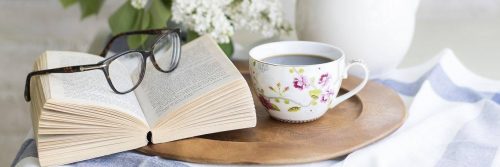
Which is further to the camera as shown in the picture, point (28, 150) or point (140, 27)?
point (140, 27)

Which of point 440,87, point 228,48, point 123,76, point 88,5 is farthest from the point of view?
point 88,5

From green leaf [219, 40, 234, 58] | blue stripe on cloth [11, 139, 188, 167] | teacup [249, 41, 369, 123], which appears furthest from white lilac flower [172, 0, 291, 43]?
blue stripe on cloth [11, 139, 188, 167]

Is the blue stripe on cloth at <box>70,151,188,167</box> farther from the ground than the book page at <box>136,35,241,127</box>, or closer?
closer

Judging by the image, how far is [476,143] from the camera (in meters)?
0.67

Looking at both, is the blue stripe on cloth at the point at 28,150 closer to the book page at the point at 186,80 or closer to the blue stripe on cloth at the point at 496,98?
the book page at the point at 186,80

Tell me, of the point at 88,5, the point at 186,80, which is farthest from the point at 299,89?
the point at 88,5

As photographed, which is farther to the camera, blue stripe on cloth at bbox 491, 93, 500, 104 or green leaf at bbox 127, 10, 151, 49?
green leaf at bbox 127, 10, 151, 49

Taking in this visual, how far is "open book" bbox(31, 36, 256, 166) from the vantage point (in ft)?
1.97

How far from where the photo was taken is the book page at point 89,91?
0.61 metres

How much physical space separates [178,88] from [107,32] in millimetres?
543

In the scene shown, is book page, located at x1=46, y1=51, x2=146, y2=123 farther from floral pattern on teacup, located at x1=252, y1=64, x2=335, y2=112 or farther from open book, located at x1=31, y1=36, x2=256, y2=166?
floral pattern on teacup, located at x1=252, y1=64, x2=335, y2=112

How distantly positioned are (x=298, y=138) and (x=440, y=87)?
0.92 feet

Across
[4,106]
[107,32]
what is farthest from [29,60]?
[107,32]

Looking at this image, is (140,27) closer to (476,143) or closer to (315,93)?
(315,93)
